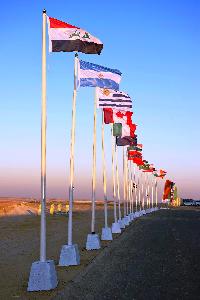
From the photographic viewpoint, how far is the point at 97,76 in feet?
67.9

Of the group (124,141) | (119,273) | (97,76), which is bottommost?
(119,273)

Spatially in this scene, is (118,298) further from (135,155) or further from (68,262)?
(135,155)

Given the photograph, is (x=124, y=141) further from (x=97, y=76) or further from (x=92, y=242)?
(x=97, y=76)

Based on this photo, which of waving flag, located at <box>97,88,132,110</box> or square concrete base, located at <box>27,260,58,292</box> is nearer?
square concrete base, located at <box>27,260,58,292</box>

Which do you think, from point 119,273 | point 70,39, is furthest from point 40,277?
point 70,39

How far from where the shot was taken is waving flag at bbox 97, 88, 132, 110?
25891 millimetres

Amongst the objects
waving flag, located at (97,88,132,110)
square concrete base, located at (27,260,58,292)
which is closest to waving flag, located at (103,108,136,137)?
waving flag, located at (97,88,132,110)

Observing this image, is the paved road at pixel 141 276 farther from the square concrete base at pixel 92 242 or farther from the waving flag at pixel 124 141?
the waving flag at pixel 124 141

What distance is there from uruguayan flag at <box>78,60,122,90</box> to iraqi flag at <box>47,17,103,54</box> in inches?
121

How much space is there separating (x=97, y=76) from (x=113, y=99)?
621cm

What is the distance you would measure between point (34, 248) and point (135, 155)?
27286 millimetres

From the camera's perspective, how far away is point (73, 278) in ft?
46.9

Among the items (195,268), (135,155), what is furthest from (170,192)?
(195,268)

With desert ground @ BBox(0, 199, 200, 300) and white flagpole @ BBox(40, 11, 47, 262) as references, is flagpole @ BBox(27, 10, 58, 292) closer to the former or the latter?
white flagpole @ BBox(40, 11, 47, 262)
